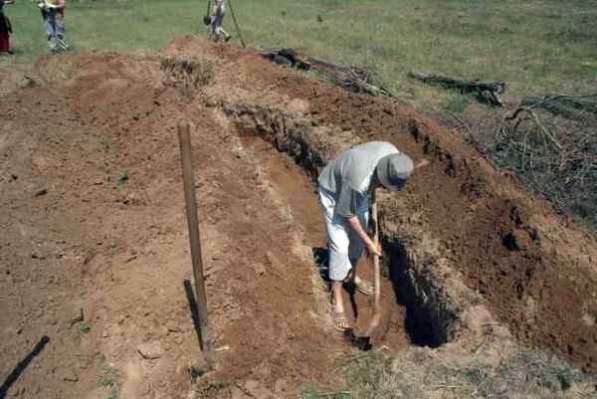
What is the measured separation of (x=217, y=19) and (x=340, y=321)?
11.4m

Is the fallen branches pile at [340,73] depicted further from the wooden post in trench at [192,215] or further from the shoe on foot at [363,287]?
the wooden post in trench at [192,215]

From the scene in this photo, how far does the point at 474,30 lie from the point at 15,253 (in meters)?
17.0

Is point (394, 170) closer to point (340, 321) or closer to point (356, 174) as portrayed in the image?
point (356, 174)

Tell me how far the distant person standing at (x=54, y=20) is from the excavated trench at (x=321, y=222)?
18.0 ft

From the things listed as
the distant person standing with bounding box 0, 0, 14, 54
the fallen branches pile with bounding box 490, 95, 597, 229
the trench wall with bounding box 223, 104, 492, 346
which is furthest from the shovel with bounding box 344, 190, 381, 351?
the distant person standing with bounding box 0, 0, 14, 54

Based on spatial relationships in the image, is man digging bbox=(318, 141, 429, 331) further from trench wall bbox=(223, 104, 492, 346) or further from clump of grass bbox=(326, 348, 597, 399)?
clump of grass bbox=(326, 348, 597, 399)

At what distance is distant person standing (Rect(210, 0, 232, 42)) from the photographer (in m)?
Answer: 14.6

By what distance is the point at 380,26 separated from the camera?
1978 centimetres

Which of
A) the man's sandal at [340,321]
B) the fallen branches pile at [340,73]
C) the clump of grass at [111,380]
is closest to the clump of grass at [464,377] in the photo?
the man's sandal at [340,321]

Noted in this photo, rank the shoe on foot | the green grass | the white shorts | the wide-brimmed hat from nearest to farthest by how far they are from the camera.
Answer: the wide-brimmed hat, the white shorts, the shoe on foot, the green grass

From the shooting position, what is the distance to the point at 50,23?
12.9m

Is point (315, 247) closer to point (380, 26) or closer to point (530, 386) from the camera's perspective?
point (530, 386)

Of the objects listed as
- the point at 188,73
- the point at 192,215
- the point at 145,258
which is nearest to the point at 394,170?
the point at 192,215

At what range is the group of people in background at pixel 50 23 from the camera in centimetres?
1251
